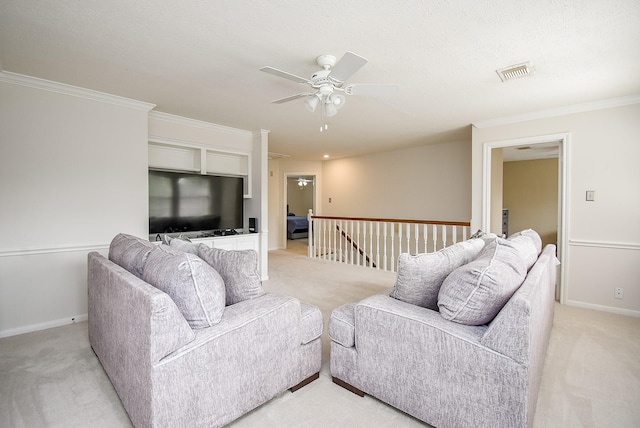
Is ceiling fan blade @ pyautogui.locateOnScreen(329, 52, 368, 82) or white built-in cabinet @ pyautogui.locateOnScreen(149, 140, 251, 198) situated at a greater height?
ceiling fan blade @ pyautogui.locateOnScreen(329, 52, 368, 82)

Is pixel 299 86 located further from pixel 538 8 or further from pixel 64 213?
pixel 64 213

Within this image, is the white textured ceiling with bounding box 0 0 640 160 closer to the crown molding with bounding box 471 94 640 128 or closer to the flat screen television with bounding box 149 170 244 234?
the crown molding with bounding box 471 94 640 128

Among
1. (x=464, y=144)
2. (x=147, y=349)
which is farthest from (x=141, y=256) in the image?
(x=464, y=144)

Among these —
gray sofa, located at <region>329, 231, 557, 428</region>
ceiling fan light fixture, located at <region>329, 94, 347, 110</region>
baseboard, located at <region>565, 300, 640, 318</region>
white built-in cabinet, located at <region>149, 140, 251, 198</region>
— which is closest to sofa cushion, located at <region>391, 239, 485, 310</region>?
gray sofa, located at <region>329, 231, 557, 428</region>

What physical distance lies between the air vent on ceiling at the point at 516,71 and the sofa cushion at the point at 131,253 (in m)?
3.04

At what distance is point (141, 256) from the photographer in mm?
1853

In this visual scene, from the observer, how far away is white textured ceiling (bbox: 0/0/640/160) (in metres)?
1.76

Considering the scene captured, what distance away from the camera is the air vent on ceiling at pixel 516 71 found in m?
2.43

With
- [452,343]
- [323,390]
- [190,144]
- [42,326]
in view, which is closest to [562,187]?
[452,343]

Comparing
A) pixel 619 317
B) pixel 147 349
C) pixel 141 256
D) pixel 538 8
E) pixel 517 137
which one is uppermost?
pixel 538 8

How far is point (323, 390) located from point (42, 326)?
111 inches

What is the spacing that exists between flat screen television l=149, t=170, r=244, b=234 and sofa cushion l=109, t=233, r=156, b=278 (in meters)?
1.50

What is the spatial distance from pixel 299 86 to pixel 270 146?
307 cm

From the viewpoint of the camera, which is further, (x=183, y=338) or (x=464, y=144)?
(x=464, y=144)
